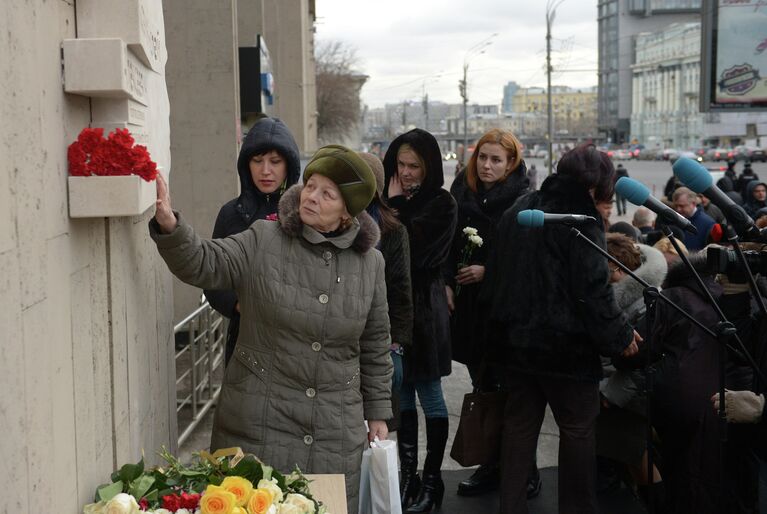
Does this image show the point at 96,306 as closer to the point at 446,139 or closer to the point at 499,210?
the point at 499,210

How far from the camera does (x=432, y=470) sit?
544 centimetres

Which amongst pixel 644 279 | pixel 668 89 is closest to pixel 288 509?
pixel 644 279

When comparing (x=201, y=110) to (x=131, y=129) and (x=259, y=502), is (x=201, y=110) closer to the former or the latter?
(x=131, y=129)

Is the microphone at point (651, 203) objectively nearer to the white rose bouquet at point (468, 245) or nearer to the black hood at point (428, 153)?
the black hood at point (428, 153)

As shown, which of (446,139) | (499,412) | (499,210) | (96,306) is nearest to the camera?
(96,306)

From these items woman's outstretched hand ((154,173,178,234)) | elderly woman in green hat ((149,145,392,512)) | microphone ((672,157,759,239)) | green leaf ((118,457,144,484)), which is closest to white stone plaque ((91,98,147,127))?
woman's outstretched hand ((154,173,178,234))

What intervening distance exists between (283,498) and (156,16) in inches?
67.5

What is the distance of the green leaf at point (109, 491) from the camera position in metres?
2.54

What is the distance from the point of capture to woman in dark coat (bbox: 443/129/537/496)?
5660mm

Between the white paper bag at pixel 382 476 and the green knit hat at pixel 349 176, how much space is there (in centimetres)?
88

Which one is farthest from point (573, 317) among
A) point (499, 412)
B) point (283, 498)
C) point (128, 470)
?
point (128, 470)

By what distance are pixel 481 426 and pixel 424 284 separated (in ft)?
2.67

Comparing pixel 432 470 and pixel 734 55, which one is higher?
pixel 734 55

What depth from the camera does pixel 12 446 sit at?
1.92m
